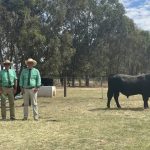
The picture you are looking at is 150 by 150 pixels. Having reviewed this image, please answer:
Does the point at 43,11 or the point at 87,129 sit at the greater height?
the point at 43,11

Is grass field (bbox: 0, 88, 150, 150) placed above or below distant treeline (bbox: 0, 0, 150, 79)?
below

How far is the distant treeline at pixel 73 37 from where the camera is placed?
51875 millimetres

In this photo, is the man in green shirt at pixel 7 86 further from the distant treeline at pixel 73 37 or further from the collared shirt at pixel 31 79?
the distant treeline at pixel 73 37

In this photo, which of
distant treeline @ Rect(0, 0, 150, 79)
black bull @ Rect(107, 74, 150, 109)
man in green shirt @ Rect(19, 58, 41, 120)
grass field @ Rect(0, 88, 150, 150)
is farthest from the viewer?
distant treeline @ Rect(0, 0, 150, 79)

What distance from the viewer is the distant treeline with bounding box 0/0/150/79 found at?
51.9 metres

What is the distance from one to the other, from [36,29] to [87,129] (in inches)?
1568

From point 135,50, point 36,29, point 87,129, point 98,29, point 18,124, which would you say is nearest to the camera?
point 87,129

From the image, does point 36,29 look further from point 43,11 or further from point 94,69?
point 94,69

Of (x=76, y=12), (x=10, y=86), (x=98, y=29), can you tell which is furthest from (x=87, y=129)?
(x=98, y=29)

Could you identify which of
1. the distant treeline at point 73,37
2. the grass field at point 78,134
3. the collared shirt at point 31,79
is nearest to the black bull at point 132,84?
the grass field at point 78,134

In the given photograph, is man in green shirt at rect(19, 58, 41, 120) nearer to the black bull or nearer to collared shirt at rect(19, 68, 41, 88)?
collared shirt at rect(19, 68, 41, 88)

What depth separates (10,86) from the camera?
48.5 feet

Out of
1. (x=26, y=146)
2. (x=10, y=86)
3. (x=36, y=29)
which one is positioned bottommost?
(x=26, y=146)


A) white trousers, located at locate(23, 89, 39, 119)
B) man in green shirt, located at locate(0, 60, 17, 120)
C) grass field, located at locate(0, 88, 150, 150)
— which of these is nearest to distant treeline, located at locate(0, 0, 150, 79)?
man in green shirt, located at locate(0, 60, 17, 120)
